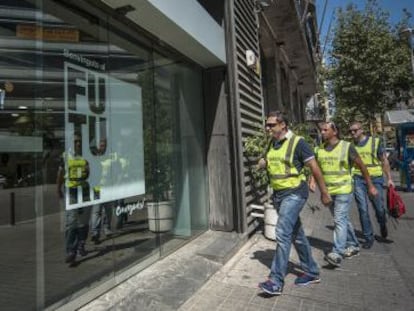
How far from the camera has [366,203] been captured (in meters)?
6.04

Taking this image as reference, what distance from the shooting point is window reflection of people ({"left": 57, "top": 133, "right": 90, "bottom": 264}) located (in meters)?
3.81

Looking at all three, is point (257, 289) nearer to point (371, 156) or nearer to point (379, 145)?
point (371, 156)

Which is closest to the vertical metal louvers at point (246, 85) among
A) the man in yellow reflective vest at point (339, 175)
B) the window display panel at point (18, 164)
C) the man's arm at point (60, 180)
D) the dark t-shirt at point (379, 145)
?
the man in yellow reflective vest at point (339, 175)

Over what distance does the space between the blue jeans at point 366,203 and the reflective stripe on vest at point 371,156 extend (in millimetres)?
123

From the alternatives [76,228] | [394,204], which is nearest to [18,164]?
[76,228]

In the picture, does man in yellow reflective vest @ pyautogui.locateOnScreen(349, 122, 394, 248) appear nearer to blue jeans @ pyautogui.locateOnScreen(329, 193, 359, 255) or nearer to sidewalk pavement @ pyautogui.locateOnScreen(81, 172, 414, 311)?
sidewalk pavement @ pyautogui.locateOnScreen(81, 172, 414, 311)

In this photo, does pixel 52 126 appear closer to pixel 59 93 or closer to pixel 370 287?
pixel 59 93

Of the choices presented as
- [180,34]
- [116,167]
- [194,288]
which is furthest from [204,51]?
[194,288]

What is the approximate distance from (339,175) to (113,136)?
9.56ft

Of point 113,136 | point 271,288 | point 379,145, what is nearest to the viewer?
point 271,288

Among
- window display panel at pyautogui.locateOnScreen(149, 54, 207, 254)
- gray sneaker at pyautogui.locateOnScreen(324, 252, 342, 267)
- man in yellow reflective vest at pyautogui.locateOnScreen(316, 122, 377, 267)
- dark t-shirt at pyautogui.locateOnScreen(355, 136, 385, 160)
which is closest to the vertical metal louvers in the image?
window display panel at pyautogui.locateOnScreen(149, 54, 207, 254)

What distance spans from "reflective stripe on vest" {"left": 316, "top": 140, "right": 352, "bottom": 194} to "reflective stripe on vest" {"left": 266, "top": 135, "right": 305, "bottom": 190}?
42.7 inches

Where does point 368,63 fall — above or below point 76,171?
above

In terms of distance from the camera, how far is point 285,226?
4.25 m
